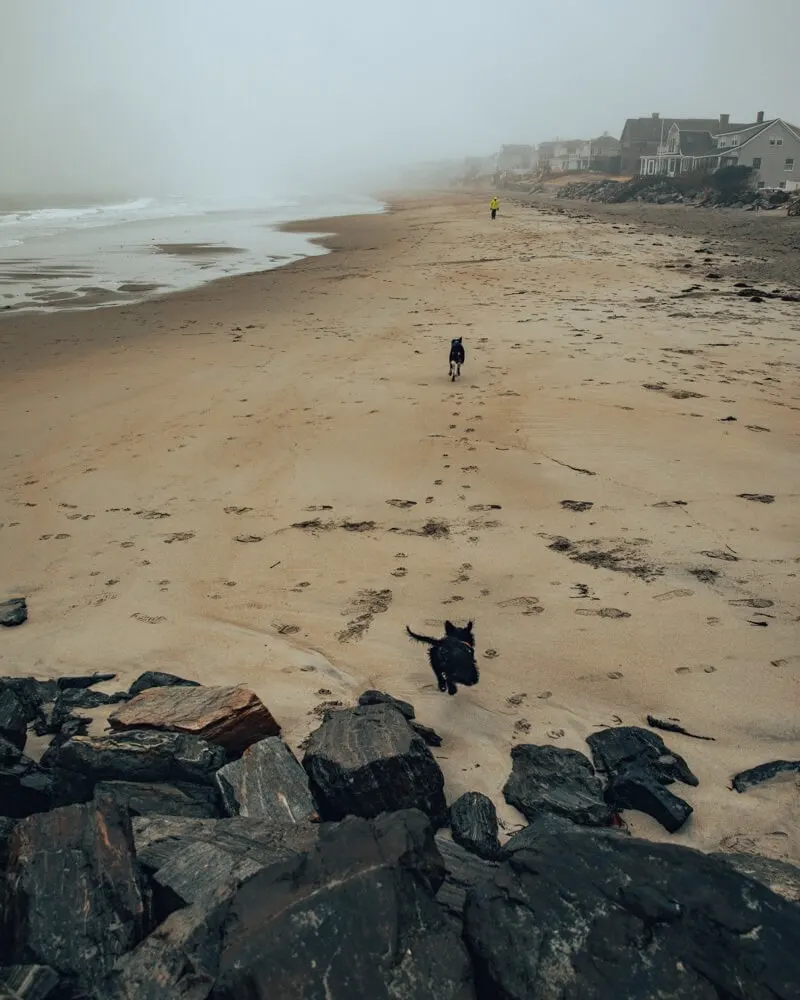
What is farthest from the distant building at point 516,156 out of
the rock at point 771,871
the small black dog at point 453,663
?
the rock at point 771,871

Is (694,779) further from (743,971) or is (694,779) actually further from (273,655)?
(273,655)

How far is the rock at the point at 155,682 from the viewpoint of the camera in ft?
15.4

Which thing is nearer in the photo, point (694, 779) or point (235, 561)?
point (694, 779)

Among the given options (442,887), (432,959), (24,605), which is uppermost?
(432,959)

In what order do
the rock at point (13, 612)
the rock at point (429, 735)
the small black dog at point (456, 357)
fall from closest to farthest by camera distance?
the rock at point (429, 735), the rock at point (13, 612), the small black dog at point (456, 357)

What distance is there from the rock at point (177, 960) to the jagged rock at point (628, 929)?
94 cm

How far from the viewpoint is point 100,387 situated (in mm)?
12047

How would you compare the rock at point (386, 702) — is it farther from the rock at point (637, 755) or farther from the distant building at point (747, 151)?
the distant building at point (747, 151)

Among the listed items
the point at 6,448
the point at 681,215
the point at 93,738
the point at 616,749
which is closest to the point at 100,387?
the point at 6,448

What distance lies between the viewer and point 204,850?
10.2 feet

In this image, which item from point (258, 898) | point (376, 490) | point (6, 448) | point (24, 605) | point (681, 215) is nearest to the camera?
point (258, 898)

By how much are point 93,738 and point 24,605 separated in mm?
2474

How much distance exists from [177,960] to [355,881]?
0.76 m

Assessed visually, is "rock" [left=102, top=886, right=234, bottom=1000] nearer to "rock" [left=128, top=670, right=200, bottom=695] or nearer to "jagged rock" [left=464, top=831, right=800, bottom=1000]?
"jagged rock" [left=464, top=831, right=800, bottom=1000]
